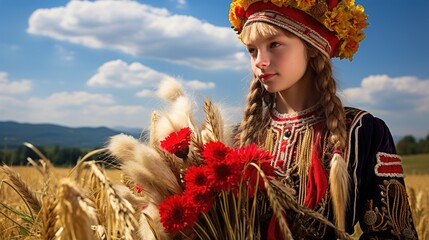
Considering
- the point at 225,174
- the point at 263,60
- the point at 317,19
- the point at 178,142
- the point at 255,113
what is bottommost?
the point at 225,174

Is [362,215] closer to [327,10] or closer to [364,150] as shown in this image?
[364,150]

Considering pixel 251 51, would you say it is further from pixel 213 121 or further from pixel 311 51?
pixel 213 121

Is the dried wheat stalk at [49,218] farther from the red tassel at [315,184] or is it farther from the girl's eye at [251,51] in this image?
the girl's eye at [251,51]

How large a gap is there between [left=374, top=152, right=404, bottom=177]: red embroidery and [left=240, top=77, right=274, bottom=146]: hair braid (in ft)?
1.75

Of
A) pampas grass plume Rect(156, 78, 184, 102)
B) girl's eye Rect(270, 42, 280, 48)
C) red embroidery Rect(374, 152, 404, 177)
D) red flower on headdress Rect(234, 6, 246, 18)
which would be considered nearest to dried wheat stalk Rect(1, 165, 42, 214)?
pampas grass plume Rect(156, 78, 184, 102)

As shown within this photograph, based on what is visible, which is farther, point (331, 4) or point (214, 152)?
point (331, 4)

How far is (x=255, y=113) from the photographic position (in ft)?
8.37

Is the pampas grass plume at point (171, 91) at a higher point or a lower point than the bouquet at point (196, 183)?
higher

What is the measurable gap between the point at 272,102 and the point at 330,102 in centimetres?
34

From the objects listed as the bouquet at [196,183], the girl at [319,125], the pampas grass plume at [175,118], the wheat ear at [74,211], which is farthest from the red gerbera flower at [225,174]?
the girl at [319,125]

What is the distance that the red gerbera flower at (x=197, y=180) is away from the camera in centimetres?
159

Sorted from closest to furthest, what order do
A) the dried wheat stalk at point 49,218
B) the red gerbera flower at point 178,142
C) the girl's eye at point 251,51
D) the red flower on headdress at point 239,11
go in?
the dried wheat stalk at point 49,218
the red gerbera flower at point 178,142
the girl's eye at point 251,51
the red flower on headdress at point 239,11

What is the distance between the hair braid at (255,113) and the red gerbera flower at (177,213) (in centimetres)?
84

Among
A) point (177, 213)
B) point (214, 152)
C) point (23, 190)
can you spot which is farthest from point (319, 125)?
point (23, 190)
